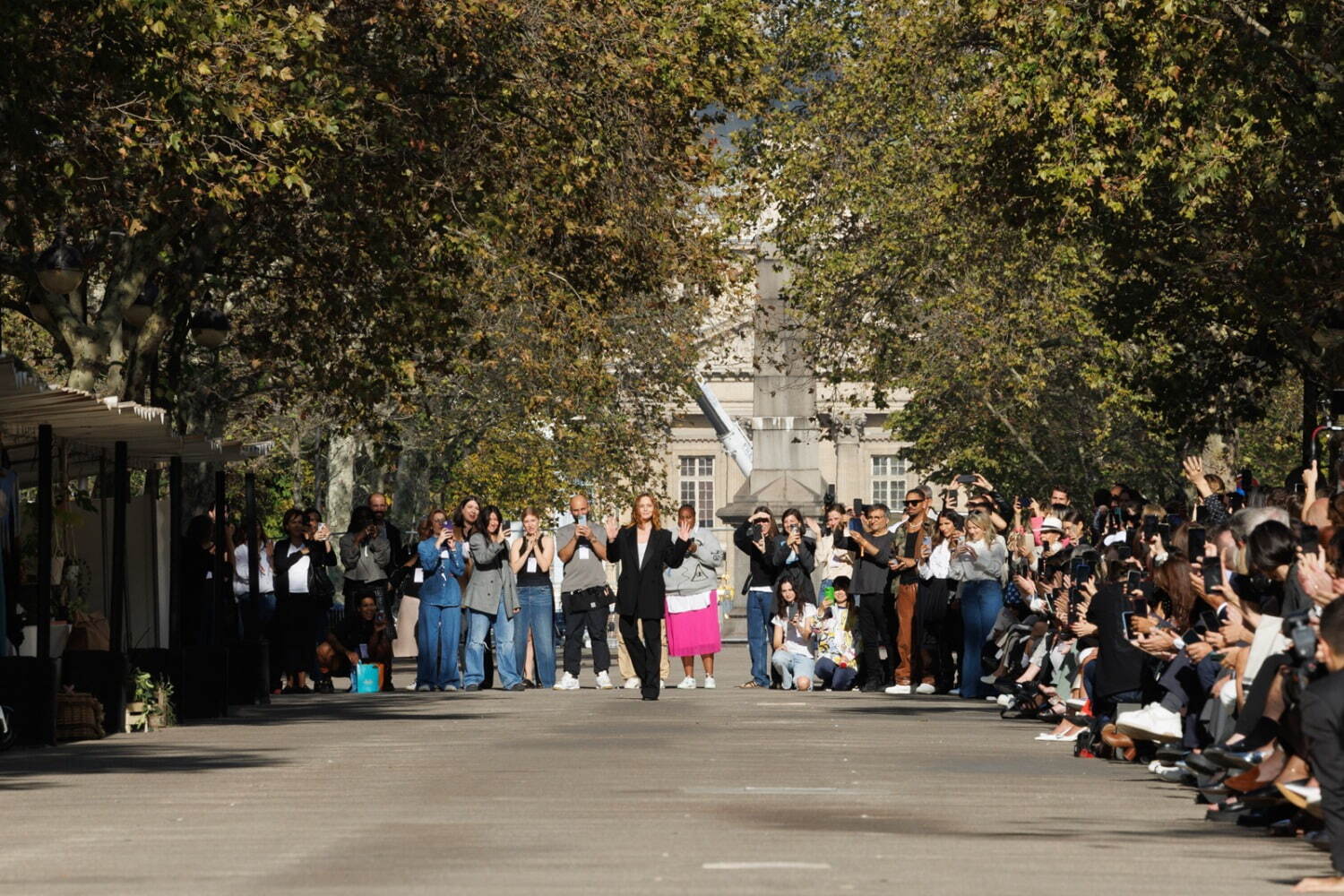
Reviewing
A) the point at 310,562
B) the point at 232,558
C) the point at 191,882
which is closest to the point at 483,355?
the point at 310,562

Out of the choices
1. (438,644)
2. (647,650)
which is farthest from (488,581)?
(647,650)

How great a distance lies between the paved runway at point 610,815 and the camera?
32.6ft

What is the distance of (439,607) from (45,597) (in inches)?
341

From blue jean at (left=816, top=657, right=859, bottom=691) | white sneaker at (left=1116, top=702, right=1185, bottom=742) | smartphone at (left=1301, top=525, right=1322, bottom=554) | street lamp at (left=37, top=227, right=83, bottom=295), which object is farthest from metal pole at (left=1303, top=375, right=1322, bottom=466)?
smartphone at (left=1301, top=525, right=1322, bottom=554)

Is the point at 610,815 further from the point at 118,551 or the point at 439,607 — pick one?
the point at 439,607

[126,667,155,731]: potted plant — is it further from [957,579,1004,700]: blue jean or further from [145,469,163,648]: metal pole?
[957,579,1004,700]: blue jean

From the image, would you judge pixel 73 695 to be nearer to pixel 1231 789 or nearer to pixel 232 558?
pixel 232 558

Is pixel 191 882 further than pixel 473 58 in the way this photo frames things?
No

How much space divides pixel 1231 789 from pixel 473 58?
15301 mm

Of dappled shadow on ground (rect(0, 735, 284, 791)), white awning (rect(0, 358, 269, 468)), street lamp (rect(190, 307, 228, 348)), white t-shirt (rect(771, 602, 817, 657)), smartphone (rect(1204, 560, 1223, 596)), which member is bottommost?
dappled shadow on ground (rect(0, 735, 284, 791))

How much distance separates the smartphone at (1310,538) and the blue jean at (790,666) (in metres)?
14.1

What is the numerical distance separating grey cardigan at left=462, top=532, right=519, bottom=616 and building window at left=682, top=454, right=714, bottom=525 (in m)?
95.0

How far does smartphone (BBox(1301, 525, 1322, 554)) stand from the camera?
41.2 feet

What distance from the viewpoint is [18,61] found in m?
18.9
